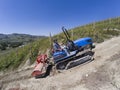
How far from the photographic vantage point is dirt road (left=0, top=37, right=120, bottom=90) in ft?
37.2

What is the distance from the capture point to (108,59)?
14.0 metres

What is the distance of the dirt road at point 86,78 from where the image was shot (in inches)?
447

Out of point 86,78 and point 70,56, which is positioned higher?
point 70,56

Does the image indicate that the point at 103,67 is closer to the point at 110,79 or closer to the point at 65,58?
the point at 110,79

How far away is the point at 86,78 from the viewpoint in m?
12.2

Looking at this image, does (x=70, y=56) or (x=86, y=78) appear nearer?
(x=86, y=78)

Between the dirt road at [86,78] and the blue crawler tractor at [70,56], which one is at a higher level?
the blue crawler tractor at [70,56]

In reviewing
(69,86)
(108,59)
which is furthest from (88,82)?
(108,59)

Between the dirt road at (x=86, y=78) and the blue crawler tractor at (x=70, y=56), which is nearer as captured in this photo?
the dirt road at (x=86, y=78)

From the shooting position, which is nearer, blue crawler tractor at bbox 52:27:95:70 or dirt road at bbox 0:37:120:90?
dirt road at bbox 0:37:120:90

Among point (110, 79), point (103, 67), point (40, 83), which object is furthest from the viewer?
point (40, 83)

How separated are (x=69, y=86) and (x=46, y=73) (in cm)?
398

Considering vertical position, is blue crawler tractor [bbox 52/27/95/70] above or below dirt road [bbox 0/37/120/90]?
above

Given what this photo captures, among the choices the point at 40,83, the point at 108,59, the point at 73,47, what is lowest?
the point at 40,83
